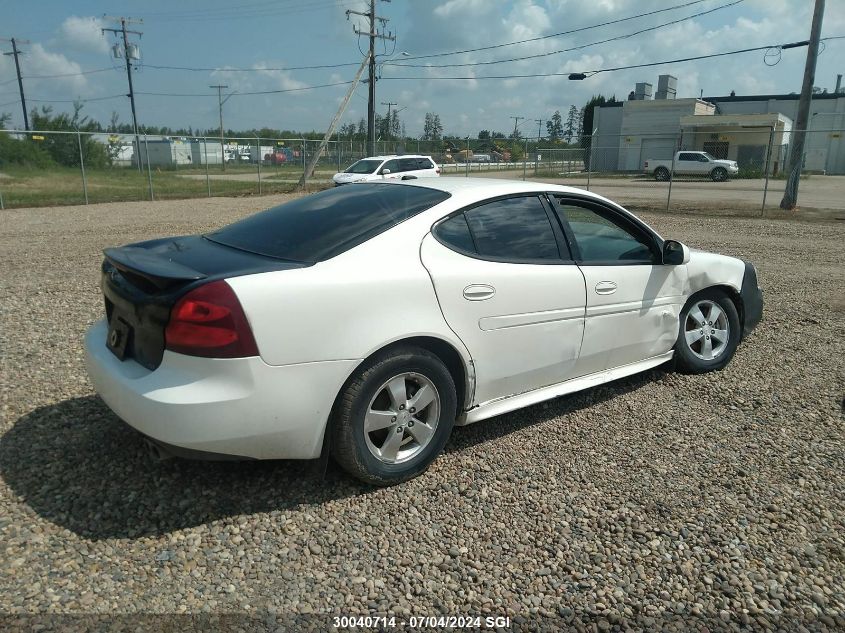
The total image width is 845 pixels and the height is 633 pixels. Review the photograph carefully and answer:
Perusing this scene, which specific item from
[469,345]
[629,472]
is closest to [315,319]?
[469,345]

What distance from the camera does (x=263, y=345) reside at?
2729 mm

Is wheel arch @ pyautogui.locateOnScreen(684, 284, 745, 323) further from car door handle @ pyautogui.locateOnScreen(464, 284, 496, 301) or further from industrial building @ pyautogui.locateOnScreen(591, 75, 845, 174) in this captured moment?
industrial building @ pyautogui.locateOnScreen(591, 75, 845, 174)

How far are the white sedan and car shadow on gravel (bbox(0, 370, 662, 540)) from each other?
38 cm

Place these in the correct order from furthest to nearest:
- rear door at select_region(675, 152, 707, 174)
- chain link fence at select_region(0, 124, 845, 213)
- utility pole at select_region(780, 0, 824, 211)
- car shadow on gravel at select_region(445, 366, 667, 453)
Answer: rear door at select_region(675, 152, 707, 174), chain link fence at select_region(0, 124, 845, 213), utility pole at select_region(780, 0, 824, 211), car shadow on gravel at select_region(445, 366, 667, 453)

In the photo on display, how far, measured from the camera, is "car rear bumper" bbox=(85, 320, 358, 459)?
268 cm

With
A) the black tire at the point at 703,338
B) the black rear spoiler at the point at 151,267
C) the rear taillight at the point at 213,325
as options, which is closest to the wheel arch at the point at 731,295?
the black tire at the point at 703,338

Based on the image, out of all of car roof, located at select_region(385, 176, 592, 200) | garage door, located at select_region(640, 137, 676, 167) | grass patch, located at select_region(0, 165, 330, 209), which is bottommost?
grass patch, located at select_region(0, 165, 330, 209)

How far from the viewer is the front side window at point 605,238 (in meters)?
4.07

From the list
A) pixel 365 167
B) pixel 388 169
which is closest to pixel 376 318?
pixel 388 169

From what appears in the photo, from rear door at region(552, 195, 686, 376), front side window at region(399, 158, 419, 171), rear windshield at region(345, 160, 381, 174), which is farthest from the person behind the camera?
front side window at region(399, 158, 419, 171)

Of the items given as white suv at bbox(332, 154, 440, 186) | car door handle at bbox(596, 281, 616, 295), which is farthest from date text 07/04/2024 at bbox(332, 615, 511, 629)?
white suv at bbox(332, 154, 440, 186)

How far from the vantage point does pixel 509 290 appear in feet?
11.5

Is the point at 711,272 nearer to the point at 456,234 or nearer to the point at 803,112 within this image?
the point at 456,234

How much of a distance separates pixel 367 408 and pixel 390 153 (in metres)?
35.3
